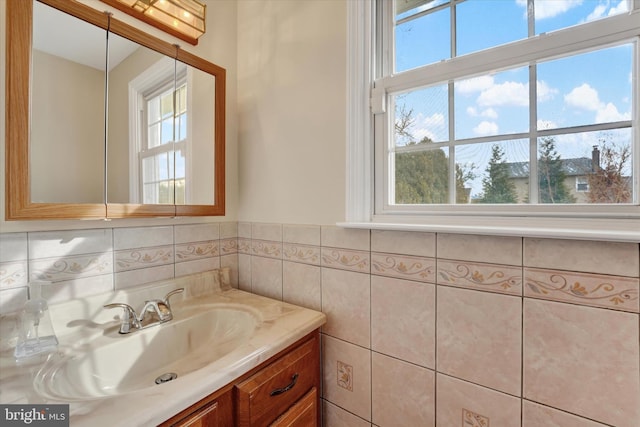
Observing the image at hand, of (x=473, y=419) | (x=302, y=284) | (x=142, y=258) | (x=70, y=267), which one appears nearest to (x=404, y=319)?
(x=473, y=419)

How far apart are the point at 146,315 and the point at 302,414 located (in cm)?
67

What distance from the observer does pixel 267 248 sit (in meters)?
Answer: 1.37

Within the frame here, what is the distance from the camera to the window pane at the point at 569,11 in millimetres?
768

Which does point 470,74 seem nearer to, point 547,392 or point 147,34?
point 547,392

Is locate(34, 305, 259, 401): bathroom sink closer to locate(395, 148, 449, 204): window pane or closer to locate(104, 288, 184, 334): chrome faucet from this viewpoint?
locate(104, 288, 184, 334): chrome faucet

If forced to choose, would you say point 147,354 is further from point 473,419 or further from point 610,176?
point 610,176

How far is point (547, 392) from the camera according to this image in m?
0.76

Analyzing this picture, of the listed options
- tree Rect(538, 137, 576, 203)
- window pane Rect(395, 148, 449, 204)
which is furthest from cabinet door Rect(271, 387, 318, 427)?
tree Rect(538, 137, 576, 203)

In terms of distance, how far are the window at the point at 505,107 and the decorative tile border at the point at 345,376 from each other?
2.03ft

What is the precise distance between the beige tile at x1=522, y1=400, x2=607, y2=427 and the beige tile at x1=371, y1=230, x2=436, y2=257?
469mm

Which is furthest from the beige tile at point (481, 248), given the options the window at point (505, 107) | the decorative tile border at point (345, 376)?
the decorative tile border at point (345, 376)

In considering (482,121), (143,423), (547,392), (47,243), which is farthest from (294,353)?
(482,121)

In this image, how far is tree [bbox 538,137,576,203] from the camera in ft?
2.67

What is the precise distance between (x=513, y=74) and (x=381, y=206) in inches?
22.7
